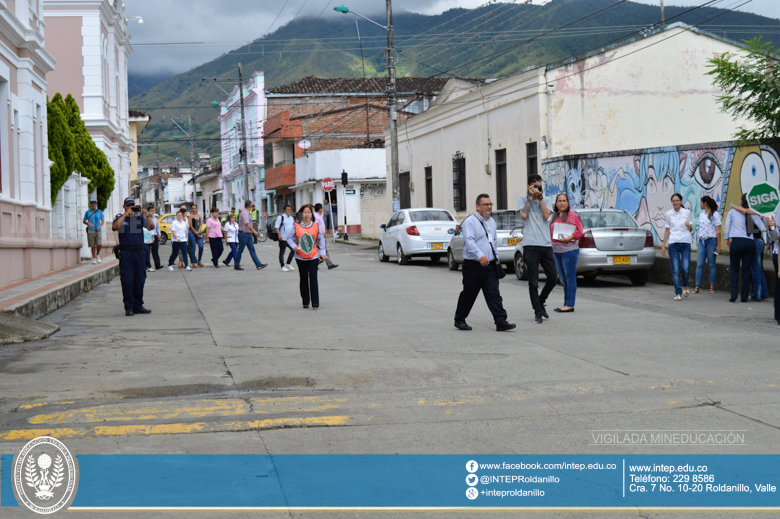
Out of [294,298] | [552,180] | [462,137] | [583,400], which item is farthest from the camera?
[462,137]

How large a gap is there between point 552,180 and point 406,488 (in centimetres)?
2143

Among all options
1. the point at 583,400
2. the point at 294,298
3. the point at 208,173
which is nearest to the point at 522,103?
the point at 294,298

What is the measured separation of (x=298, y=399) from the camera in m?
6.79

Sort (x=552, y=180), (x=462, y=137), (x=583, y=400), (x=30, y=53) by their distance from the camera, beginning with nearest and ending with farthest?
(x=583, y=400) < (x=30, y=53) < (x=552, y=180) < (x=462, y=137)

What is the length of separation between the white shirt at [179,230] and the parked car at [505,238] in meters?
7.57

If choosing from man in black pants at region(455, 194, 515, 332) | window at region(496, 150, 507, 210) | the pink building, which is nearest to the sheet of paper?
man in black pants at region(455, 194, 515, 332)

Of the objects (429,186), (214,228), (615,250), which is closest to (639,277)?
(615,250)

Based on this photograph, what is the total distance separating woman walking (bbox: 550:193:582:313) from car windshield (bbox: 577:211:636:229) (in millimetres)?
4271

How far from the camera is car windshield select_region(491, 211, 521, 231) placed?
2011 cm

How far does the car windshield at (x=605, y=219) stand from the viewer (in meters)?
16.5

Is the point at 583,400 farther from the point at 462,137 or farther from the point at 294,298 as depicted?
the point at 462,137

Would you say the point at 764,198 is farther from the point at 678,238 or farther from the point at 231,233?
the point at 231,233

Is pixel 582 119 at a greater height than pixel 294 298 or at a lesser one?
greater

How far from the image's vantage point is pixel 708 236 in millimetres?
14031
